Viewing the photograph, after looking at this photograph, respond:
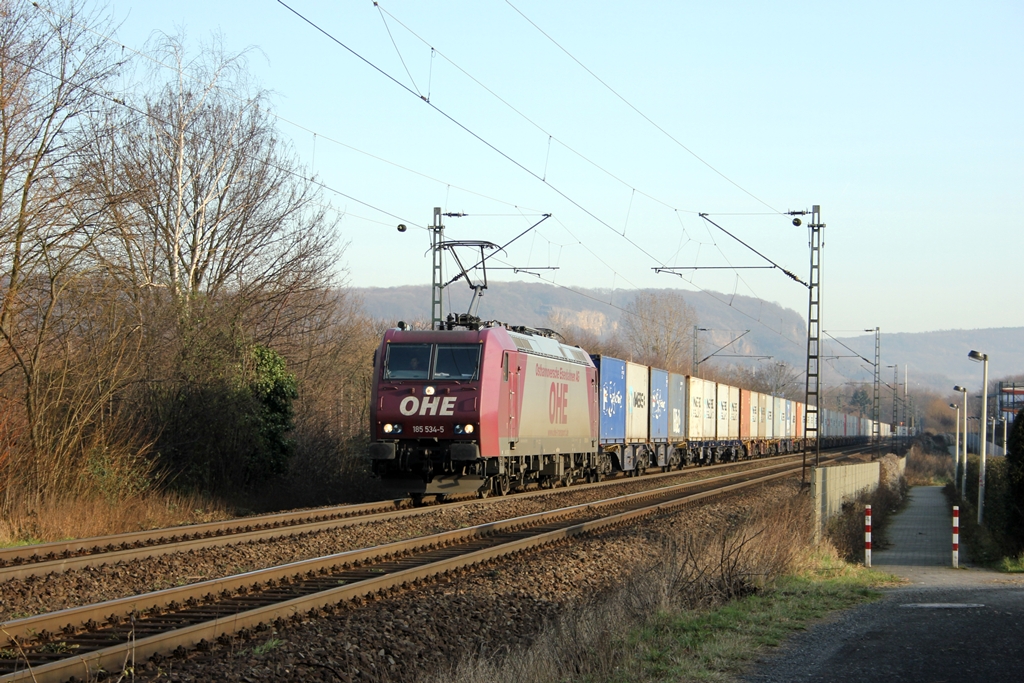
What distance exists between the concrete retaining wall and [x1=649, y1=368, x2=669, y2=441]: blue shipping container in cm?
749

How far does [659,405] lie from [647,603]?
24249 mm

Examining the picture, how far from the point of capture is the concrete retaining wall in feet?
57.1

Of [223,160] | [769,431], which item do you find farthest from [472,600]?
[769,431]

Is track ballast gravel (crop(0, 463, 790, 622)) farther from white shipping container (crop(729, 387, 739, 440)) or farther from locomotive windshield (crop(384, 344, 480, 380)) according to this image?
white shipping container (crop(729, 387, 739, 440))

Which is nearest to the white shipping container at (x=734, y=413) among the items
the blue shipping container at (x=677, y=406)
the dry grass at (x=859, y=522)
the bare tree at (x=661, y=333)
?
the blue shipping container at (x=677, y=406)

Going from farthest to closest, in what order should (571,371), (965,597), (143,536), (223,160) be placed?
(223,160), (571,371), (143,536), (965,597)

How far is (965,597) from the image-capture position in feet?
36.6

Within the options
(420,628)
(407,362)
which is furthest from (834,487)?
(420,628)

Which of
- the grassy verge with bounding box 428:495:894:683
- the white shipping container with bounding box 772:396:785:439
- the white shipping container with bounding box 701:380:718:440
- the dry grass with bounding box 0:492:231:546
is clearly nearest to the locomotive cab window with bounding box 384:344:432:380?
the dry grass with bounding box 0:492:231:546

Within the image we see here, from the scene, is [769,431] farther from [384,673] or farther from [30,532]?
[384,673]

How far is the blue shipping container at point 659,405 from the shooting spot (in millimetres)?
33594

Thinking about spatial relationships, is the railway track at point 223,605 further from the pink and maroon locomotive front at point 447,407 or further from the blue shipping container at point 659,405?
the blue shipping container at point 659,405

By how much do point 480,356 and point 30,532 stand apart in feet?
26.9

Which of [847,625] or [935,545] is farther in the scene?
[935,545]
